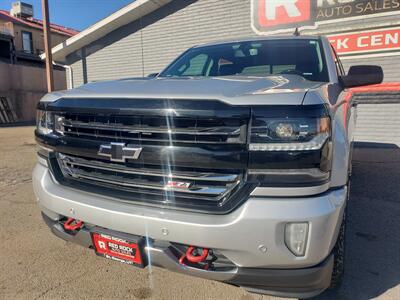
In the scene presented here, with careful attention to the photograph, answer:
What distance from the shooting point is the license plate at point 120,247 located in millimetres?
1890

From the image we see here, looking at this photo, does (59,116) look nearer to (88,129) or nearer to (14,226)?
(88,129)

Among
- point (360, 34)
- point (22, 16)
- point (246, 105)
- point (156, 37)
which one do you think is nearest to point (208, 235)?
point (246, 105)

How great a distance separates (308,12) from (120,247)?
8246 millimetres

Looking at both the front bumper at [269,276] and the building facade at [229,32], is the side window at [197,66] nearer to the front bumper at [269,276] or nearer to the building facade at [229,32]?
the front bumper at [269,276]

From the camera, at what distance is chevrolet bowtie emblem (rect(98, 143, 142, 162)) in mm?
1878

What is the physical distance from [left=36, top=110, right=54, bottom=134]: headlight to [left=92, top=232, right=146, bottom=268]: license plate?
32.2 inches

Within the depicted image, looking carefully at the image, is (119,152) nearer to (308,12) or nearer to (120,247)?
(120,247)

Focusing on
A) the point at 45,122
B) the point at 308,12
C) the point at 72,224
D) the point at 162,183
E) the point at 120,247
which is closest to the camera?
the point at 162,183

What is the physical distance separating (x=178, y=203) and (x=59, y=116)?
3.43 ft

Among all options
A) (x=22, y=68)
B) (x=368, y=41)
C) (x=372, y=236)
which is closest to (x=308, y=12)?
(x=368, y=41)

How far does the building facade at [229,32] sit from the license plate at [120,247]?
6.10 m

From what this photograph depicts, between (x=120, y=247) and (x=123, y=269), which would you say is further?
(x=123, y=269)

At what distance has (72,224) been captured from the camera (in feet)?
7.25

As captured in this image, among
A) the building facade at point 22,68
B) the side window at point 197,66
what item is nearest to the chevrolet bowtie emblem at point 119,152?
the side window at point 197,66
